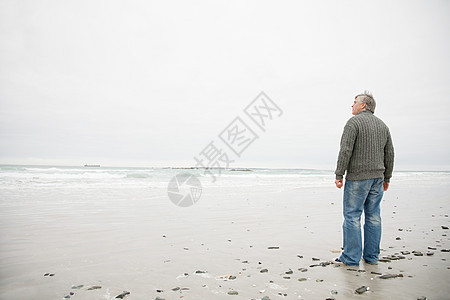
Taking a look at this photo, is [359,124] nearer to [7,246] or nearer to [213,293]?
[213,293]

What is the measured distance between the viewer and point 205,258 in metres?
3.69

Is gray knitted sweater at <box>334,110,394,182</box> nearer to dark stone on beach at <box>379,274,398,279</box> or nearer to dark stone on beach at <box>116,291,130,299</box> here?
dark stone on beach at <box>379,274,398,279</box>

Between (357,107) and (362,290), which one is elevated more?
(357,107)

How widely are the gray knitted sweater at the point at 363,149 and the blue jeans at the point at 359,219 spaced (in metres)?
0.12

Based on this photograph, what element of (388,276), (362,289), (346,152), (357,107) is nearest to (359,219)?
(388,276)

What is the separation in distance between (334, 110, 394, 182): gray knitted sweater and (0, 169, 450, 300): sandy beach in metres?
1.14

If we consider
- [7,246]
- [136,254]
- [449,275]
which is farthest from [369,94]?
[7,246]

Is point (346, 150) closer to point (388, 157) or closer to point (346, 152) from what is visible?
point (346, 152)

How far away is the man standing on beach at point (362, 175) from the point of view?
344cm

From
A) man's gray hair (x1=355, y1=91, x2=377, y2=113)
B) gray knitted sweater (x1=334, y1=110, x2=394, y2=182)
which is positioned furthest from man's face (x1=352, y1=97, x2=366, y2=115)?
gray knitted sweater (x1=334, y1=110, x2=394, y2=182)

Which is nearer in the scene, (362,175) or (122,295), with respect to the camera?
(122,295)

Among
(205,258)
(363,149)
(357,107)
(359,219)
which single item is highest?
(357,107)

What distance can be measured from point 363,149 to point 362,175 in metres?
0.32

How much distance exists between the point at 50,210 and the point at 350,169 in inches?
286
